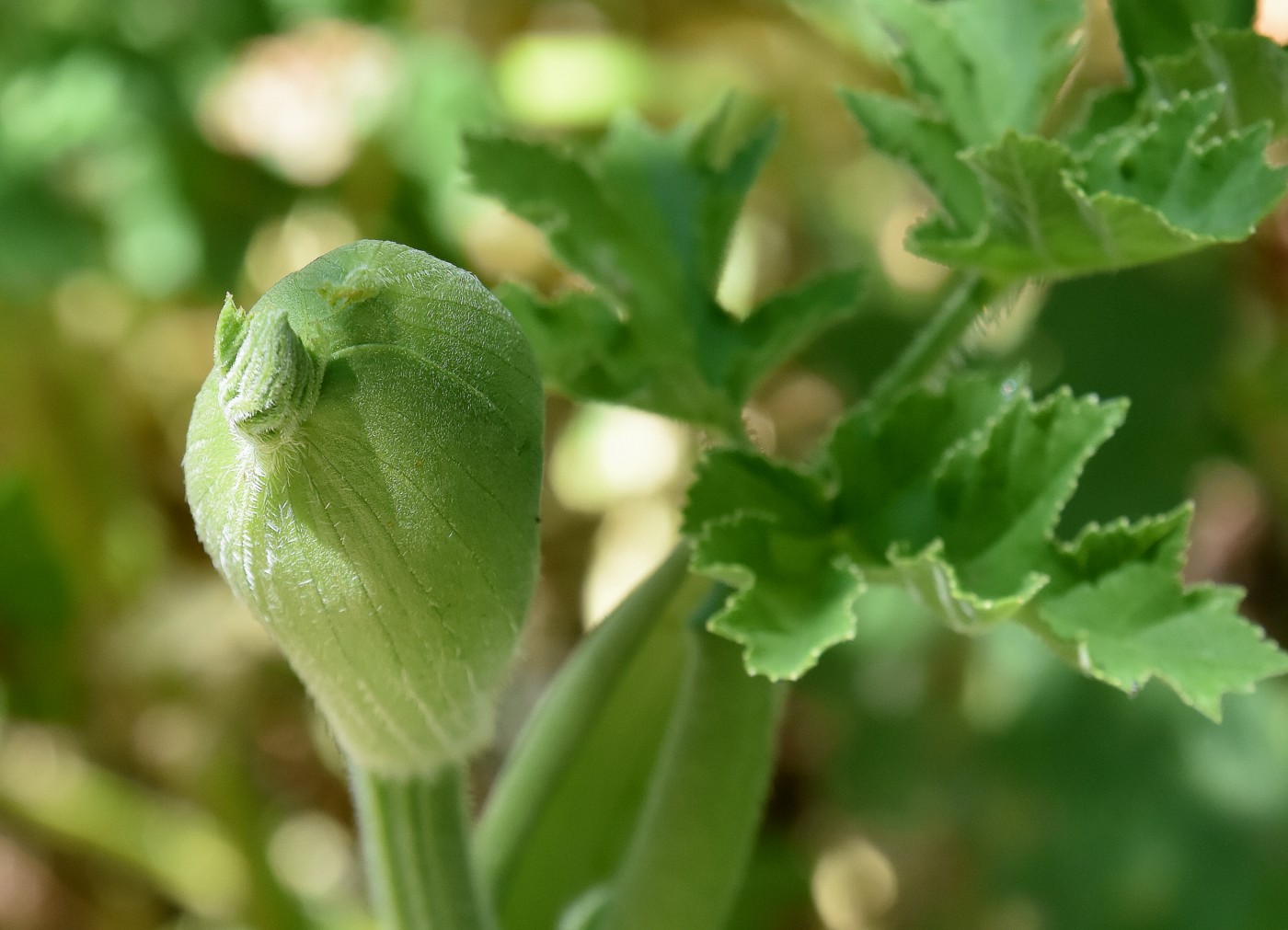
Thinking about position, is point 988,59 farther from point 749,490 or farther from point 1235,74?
point 749,490

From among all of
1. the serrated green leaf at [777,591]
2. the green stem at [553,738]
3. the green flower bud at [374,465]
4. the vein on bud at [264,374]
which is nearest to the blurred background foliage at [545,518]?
the green stem at [553,738]

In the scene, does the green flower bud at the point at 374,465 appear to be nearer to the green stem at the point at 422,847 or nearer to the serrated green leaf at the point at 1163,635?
the green stem at the point at 422,847

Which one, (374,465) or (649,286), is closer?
(374,465)

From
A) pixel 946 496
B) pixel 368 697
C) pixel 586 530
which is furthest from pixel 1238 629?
pixel 586 530

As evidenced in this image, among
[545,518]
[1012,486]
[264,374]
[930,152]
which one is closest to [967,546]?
[1012,486]

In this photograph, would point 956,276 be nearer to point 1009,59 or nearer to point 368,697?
point 1009,59
